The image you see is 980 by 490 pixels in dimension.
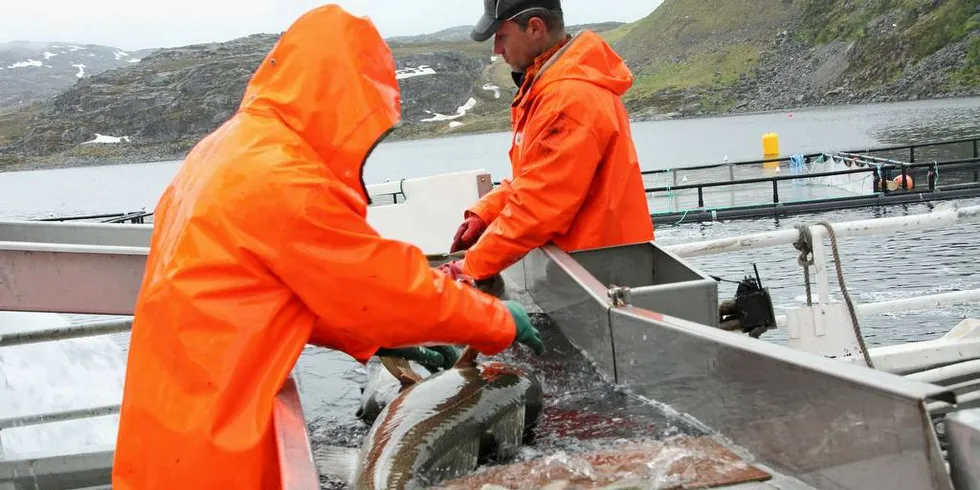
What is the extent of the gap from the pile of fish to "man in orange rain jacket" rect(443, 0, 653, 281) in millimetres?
911

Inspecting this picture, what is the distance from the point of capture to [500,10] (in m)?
4.62

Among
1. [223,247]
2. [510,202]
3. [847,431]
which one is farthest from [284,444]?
[510,202]

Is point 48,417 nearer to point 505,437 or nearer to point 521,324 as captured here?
point 505,437

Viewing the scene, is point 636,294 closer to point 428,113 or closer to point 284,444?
point 284,444

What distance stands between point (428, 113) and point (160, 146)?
53.7 meters

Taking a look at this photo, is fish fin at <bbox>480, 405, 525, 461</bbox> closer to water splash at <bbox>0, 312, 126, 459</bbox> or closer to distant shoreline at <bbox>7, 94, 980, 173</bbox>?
water splash at <bbox>0, 312, 126, 459</bbox>

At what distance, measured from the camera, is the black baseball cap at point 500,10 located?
15.1ft

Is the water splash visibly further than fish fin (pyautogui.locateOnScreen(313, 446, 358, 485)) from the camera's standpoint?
Yes

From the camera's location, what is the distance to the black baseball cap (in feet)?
15.1

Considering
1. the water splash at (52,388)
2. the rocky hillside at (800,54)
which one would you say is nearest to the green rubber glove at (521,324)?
the water splash at (52,388)

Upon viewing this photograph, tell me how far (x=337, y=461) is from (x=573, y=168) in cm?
181

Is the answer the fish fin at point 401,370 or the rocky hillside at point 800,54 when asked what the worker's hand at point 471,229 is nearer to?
the fish fin at point 401,370

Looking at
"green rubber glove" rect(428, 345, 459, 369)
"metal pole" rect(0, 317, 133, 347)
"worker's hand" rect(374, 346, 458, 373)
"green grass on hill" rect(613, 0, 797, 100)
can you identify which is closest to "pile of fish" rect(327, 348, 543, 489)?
"worker's hand" rect(374, 346, 458, 373)

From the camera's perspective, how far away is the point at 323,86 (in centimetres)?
252
